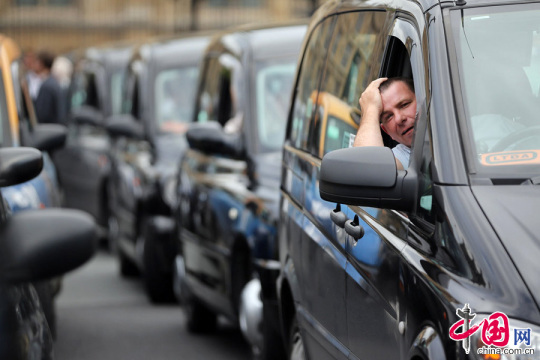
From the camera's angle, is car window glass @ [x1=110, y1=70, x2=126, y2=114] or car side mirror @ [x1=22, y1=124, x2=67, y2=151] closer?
car side mirror @ [x1=22, y1=124, x2=67, y2=151]

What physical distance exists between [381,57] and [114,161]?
321 inches

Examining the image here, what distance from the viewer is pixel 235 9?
165 ft

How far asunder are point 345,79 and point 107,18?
150 feet

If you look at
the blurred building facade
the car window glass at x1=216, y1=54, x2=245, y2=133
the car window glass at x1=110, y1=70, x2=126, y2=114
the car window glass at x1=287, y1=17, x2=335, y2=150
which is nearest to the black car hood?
the car window glass at x1=287, y1=17, x2=335, y2=150

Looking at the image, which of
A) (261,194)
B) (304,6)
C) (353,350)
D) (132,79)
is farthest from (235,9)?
(353,350)

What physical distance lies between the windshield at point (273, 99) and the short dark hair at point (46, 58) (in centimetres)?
834

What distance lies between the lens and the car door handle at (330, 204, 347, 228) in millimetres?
4477

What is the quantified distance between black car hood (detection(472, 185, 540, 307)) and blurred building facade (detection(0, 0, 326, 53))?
4495cm

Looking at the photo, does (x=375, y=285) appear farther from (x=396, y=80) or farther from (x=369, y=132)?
(x=396, y=80)

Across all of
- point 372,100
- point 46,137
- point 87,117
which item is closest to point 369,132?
point 372,100

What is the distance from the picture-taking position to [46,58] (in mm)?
16219

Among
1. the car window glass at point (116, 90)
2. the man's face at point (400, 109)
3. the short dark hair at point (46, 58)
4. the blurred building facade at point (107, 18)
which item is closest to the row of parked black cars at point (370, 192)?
the man's face at point (400, 109)

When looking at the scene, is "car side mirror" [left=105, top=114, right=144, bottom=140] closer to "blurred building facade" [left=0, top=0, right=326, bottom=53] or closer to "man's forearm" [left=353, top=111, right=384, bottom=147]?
"man's forearm" [left=353, top=111, right=384, bottom=147]

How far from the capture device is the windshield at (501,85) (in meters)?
3.74
